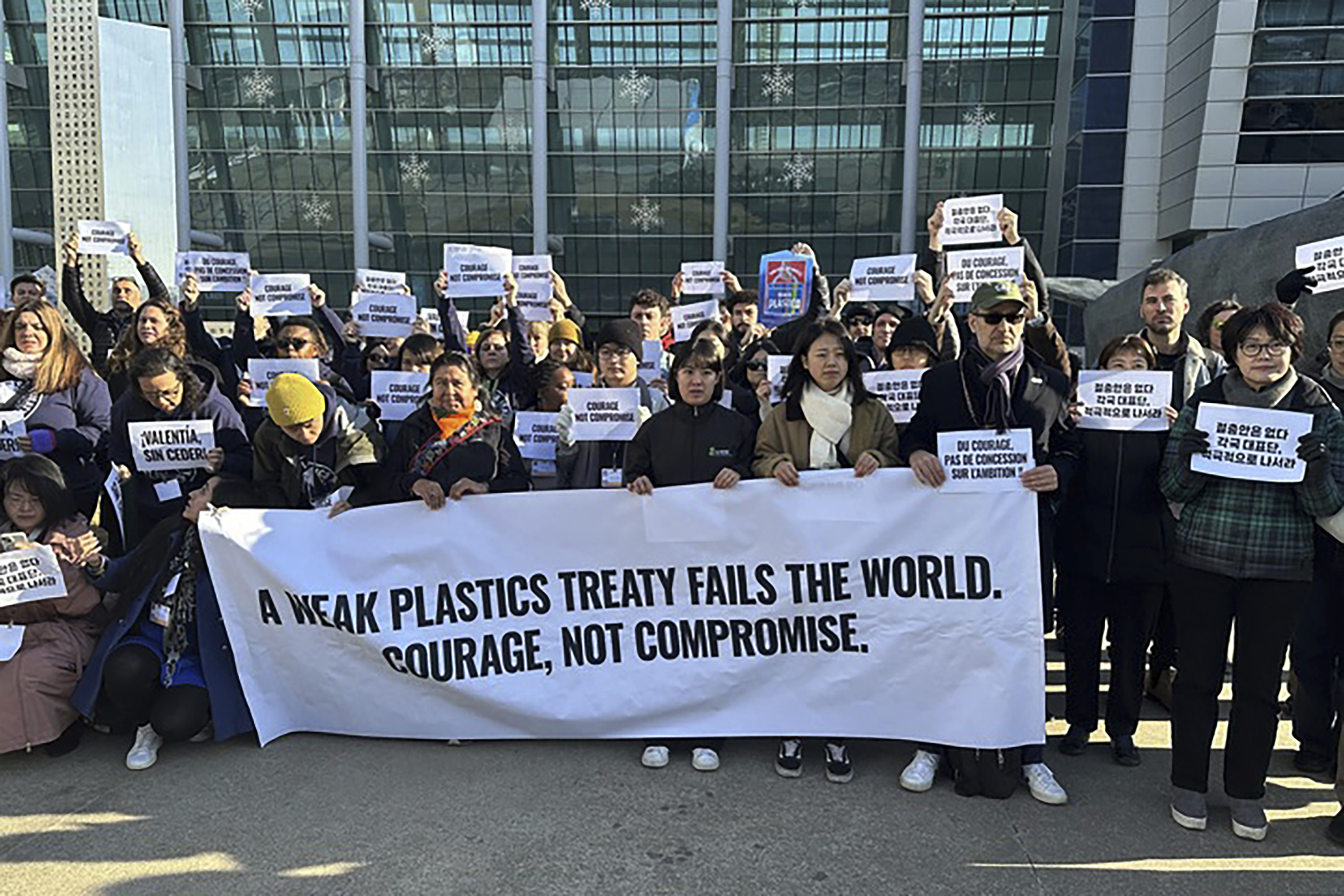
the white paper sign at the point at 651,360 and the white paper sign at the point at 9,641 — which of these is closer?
the white paper sign at the point at 9,641

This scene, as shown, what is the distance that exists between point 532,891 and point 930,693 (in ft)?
6.03

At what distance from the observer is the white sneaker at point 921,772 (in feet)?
12.8

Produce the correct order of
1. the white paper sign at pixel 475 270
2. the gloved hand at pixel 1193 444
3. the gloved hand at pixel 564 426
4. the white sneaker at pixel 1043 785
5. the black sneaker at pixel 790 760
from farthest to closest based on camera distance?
the white paper sign at pixel 475 270
the gloved hand at pixel 564 426
the black sneaker at pixel 790 760
the white sneaker at pixel 1043 785
the gloved hand at pixel 1193 444

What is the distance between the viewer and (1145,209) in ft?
97.7

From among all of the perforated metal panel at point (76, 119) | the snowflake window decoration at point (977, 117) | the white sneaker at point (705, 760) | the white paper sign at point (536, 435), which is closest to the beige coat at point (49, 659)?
the white paper sign at point (536, 435)

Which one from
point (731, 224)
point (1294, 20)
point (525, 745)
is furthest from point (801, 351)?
point (731, 224)

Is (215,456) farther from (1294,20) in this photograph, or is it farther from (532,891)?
(1294,20)

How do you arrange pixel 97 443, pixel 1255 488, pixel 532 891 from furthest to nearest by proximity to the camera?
pixel 97 443 < pixel 1255 488 < pixel 532 891

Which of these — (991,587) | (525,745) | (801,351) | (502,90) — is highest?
(502,90)

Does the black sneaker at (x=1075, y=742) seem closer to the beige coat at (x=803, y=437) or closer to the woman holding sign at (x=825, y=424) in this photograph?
the woman holding sign at (x=825, y=424)

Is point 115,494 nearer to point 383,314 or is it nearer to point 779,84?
point 383,314

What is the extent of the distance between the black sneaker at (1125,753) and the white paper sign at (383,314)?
229 inches

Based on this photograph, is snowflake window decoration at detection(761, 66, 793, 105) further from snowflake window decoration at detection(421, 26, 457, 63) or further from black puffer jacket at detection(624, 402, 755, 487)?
black puffer jacket at detection(624, 402, 755, 487)

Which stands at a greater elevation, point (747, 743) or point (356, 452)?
point (356, 452)
